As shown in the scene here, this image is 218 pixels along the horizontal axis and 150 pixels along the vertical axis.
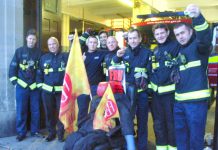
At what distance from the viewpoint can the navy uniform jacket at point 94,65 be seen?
5.85 meters

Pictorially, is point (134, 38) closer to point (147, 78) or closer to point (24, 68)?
point (147, 78)

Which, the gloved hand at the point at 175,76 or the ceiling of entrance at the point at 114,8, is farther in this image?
the ceiling of entrance at the point at 114,8

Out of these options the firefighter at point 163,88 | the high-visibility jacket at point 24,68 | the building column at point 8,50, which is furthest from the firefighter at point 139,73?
the building column at point 8,50

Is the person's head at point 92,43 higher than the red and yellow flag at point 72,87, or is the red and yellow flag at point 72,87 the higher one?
the person's head at point 92,43

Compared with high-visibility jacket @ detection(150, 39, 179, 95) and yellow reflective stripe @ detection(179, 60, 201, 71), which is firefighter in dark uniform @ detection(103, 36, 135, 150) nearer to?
high-visibility jacket @ detection(150, 39, 179, 95)

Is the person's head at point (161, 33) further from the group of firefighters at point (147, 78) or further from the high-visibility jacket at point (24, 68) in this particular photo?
the high-visibility jacket at point (24, 68)

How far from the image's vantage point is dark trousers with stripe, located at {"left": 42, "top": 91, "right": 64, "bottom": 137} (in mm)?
6027

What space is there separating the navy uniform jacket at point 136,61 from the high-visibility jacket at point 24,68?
187 cm

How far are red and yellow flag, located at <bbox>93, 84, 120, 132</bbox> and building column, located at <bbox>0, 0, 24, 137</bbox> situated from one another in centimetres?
268

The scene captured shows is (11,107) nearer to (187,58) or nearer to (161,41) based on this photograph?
(161,41)

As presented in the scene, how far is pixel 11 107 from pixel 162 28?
11.0 feet

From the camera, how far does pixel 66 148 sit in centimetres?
395

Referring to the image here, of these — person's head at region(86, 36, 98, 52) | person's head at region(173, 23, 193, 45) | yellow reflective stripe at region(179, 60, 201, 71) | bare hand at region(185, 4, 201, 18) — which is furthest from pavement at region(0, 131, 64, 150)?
bare hand at region(185, 4, 201, 18)

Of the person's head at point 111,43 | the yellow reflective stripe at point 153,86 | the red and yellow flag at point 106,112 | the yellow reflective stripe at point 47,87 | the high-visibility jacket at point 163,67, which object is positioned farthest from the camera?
the yellow reflective stripe at point 47,87
